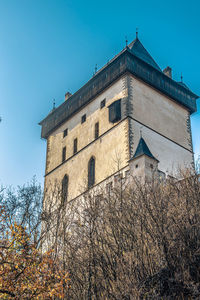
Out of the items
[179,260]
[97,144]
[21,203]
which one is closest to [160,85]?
[97,144]

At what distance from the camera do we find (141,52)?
123ft

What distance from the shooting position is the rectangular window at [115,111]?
31609 millimetres

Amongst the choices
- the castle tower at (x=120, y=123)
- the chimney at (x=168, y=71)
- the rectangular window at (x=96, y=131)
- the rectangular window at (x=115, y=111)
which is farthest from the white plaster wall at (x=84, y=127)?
the chimney at (x=168, y=71)

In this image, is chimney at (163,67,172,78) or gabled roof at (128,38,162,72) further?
chimney at (163,67,172,78)

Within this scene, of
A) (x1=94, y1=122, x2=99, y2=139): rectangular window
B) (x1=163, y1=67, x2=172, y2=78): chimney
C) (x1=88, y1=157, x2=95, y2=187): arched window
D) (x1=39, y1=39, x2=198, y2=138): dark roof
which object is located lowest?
(x1=88, y1=157, x2=95, y2=187): arched window

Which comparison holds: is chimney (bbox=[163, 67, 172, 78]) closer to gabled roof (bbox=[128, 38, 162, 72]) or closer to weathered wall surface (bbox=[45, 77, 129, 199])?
gabled roof (bbox=[128, 38, 162, 72])

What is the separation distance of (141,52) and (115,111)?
25.6ft

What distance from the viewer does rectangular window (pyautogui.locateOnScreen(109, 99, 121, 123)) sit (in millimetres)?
31609

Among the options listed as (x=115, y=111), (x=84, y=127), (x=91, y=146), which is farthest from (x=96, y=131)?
(x=115, y=111)

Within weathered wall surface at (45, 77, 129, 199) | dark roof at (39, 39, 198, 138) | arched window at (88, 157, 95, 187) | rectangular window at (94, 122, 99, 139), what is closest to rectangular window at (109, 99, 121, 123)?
weathered wall surface at (45, 77, 129, 199)

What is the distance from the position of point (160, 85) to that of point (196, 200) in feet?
64.3

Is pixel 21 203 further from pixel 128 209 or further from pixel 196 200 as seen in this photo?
pixel 196 200

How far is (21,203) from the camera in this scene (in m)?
25.5

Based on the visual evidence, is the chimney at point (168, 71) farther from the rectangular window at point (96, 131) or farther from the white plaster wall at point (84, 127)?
the rectangular window at point (96, 131)
